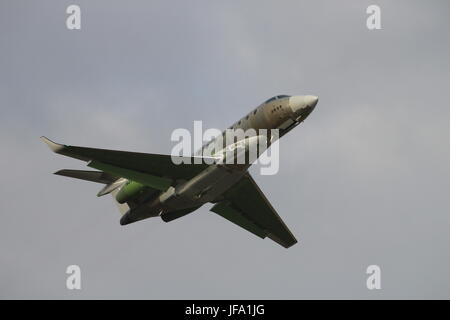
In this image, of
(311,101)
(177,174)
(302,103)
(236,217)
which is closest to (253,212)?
(236,217)

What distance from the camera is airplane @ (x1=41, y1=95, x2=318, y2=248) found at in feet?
155

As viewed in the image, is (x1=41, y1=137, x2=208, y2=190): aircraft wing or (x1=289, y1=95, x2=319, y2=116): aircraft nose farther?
(x1=41, y1=137, x2=208, y2=190): aircraft wing

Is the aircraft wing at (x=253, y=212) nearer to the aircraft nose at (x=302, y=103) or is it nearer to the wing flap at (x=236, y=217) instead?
the wing flap at (x=236, y=217)

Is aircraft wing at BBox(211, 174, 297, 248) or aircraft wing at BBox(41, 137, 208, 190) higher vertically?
aircraft wing at BBox(41, 137, 208, 190)

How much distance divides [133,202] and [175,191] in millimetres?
3940

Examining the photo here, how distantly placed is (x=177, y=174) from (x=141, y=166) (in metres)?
2.44

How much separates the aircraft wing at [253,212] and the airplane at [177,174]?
4.8 inches

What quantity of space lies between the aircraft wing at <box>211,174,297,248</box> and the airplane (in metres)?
0.12

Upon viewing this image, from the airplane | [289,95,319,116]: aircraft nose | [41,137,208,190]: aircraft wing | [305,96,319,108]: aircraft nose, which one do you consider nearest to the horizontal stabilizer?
the airplane

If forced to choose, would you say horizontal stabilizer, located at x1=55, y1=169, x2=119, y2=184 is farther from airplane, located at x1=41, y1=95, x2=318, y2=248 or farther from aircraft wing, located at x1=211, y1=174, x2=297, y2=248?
aircraft wing, located at x1=211, y1=174, x2=297, y2=248

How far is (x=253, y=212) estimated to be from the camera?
57375 mm

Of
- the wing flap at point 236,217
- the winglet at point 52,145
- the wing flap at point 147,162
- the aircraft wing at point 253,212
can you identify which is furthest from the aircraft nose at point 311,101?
the winglet at point 52,145

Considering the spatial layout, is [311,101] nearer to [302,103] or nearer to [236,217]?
[302,103]

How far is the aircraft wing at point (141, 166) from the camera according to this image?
47537 millimetres
